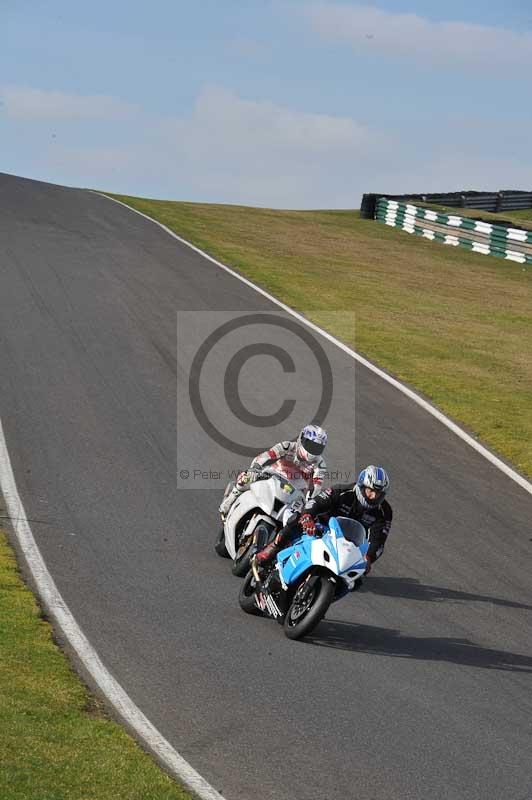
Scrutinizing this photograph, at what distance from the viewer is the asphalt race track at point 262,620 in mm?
8234

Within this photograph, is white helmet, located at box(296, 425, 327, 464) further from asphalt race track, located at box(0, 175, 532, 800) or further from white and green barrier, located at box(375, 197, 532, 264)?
white and green barrier, located at box(375, 197, 532, 264)

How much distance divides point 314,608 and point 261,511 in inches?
91.0

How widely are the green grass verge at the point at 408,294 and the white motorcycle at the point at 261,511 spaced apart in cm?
711

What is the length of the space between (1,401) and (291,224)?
109 ft

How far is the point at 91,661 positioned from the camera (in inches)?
380

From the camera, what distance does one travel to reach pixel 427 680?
1017 cm

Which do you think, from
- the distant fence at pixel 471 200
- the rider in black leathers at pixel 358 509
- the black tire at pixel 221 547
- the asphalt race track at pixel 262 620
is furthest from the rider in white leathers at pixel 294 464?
the distant fence at pixel 471 200

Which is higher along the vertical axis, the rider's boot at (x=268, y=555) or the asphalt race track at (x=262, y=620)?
the rider's boot at (x=268, y=555)

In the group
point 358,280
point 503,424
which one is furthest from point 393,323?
point 503,424

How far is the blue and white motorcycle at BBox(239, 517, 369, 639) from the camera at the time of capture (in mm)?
10656

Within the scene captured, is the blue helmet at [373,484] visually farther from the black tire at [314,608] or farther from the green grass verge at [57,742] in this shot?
the green grass verge at [57,742]

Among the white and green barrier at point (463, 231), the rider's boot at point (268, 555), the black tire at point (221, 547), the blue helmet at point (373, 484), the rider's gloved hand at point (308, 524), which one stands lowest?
the black tire at point (221, 547)

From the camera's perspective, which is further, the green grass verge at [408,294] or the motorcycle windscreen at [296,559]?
the green grass verge at [408,294]

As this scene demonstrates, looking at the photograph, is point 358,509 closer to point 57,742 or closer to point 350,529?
point 350,529
